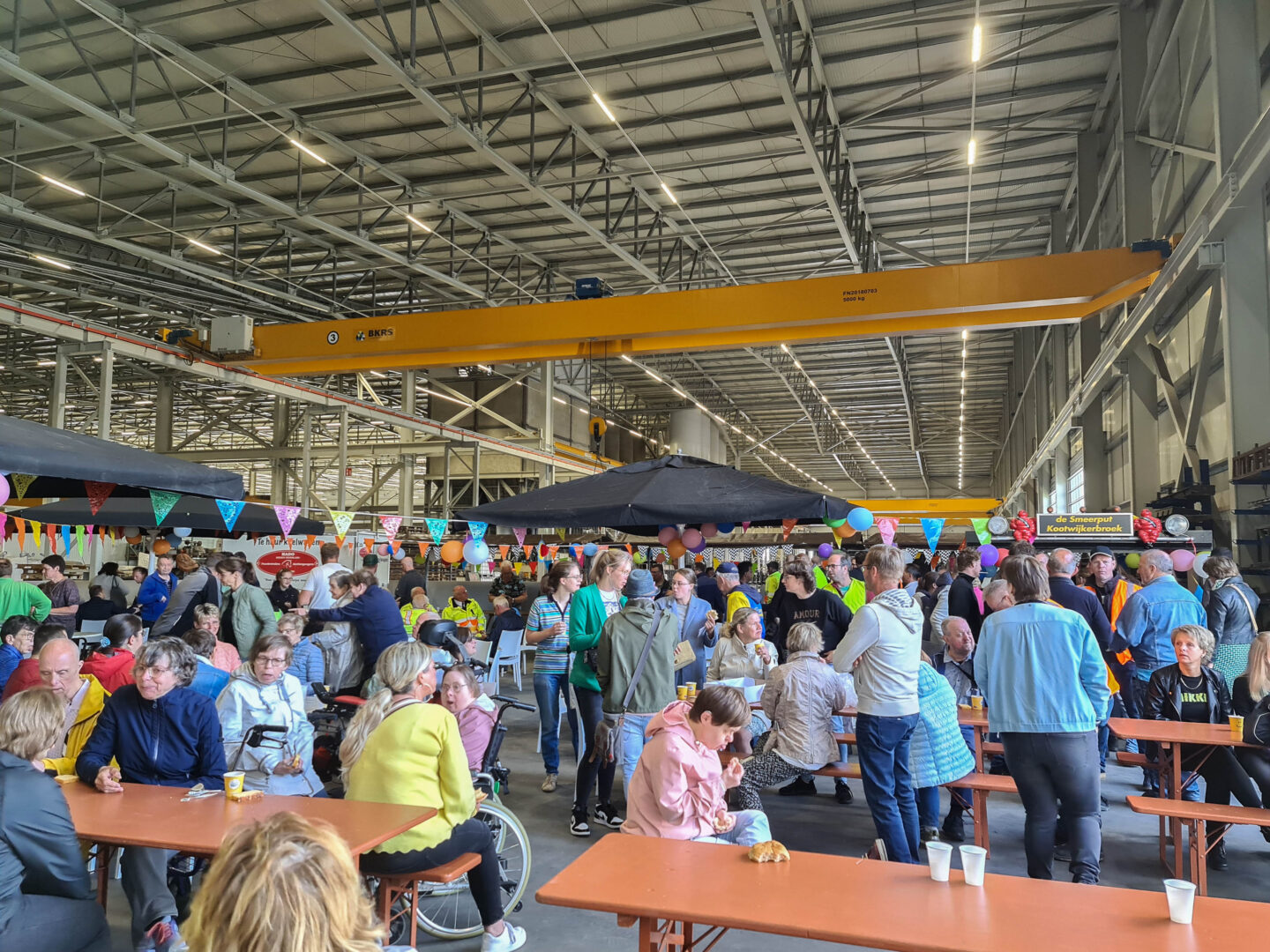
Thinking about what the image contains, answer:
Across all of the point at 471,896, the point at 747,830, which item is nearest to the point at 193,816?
the point at 471,896

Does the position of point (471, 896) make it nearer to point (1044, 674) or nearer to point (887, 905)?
point (887, 905)

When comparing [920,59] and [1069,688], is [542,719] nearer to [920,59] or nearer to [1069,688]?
[1069,688]

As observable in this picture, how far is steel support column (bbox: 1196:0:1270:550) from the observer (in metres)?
7.33

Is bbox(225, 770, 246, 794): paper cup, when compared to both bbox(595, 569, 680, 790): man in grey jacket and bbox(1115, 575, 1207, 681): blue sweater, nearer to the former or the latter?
bbox(595, 569, 680, 790): man in grey jacket

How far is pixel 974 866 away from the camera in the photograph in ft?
8.06

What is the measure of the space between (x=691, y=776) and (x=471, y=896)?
1.53 m

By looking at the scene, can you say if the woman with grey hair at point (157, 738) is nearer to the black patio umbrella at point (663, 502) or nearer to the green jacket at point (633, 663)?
the green jacket at point (633, 663)

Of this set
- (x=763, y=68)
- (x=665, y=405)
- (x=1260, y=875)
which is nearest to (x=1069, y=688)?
(x=1260, y=875)

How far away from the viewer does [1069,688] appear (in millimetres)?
3699

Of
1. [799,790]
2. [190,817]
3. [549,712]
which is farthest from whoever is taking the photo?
[549,712]

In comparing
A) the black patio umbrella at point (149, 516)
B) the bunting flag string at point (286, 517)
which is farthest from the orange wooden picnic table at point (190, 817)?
the bunting flag string at point (286, 517)

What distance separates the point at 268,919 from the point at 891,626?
11.1 feet

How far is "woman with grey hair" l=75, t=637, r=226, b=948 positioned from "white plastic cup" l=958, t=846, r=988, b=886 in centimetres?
289

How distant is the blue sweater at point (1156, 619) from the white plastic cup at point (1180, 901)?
4.39 m
